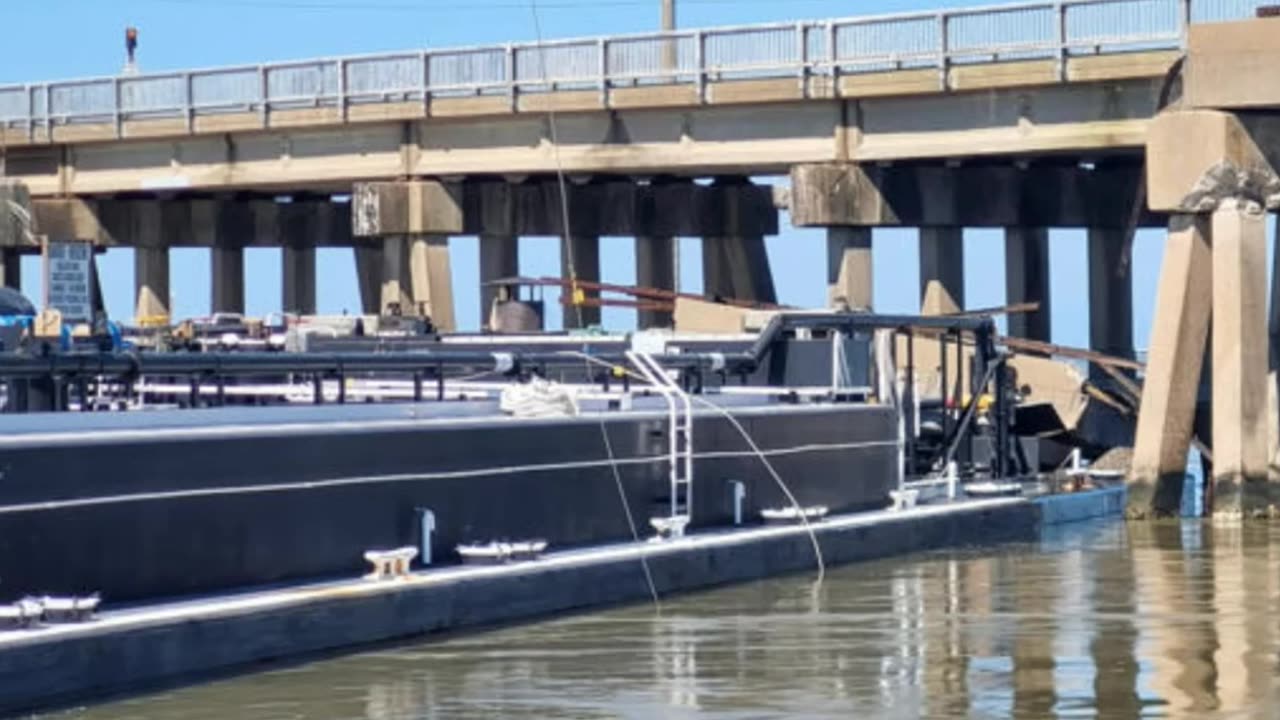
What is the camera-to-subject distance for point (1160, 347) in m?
31.9

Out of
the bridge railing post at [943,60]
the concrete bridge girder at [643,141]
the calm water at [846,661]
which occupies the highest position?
the bridge railing post at [943,60]

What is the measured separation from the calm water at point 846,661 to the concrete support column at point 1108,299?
27.9 m

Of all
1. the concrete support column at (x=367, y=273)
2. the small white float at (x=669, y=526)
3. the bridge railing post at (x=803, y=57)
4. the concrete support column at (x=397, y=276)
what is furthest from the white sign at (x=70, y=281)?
the concrete support column at (x=367, y=273)

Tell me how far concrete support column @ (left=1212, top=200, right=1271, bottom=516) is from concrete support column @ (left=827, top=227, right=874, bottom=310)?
1048cm

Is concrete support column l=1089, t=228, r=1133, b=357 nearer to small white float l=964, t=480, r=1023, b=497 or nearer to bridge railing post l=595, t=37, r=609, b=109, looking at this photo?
bridge railing post l=595, t=37, r=609, b=109

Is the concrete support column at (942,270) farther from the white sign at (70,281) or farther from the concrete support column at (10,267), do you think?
the white sign at (70,281)

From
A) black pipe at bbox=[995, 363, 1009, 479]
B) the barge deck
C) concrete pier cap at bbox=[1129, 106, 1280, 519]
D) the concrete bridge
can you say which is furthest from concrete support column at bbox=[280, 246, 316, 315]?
the barge deck

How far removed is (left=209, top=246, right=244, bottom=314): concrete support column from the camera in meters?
57.3

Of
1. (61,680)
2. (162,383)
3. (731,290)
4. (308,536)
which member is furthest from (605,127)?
(61,680)

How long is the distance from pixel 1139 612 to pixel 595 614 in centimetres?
382

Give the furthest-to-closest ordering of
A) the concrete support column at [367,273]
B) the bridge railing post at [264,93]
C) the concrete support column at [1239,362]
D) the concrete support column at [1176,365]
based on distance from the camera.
→ the concrete support column at [367,273] < the bridge railing post at [264,93] < the concrete support column at [1176,365] < the concrete support column at [1239,362]

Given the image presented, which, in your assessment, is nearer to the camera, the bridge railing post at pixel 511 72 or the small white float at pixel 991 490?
the small white float at pixel 991 490

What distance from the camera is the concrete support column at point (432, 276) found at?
46250mm

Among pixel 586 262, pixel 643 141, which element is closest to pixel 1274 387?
pixel 643 141
